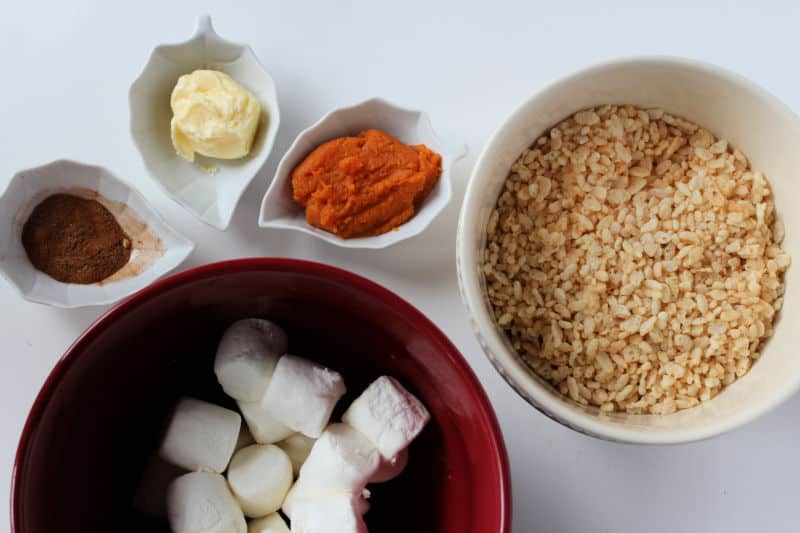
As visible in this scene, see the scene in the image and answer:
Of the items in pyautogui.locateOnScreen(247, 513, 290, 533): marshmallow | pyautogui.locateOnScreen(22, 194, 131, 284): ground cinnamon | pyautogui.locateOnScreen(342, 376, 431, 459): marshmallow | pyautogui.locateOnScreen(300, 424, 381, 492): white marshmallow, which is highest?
pyautogui.locateOnScreen(22, 194, 131, 284): ground cinnamon

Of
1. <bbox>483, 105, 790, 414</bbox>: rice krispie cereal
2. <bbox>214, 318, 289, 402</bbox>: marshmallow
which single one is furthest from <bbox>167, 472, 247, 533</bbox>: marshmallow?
<bbox>483, 105, 790, 414</bbox>: rice krispie cereal

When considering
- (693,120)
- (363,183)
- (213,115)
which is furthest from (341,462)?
(693,120)

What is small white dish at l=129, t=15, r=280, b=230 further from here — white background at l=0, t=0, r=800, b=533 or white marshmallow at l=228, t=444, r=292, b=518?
white marshmallow at l=228, t=444, r=292, b=518

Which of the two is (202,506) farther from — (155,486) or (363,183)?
(363,183)

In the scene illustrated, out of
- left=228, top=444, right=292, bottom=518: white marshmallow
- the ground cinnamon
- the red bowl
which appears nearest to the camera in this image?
the red bowl

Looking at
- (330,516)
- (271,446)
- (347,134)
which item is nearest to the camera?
→ (330,516)

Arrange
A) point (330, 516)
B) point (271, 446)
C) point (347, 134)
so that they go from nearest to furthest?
point (330, 516) → point (271, 446) → point (347, 134)

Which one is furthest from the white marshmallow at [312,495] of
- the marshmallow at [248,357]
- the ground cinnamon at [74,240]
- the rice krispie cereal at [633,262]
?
the ground cinnamon at [74,240]

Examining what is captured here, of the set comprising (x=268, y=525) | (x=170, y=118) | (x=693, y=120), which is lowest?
(x=268, y=525)

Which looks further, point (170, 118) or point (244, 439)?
point (170, 118)
